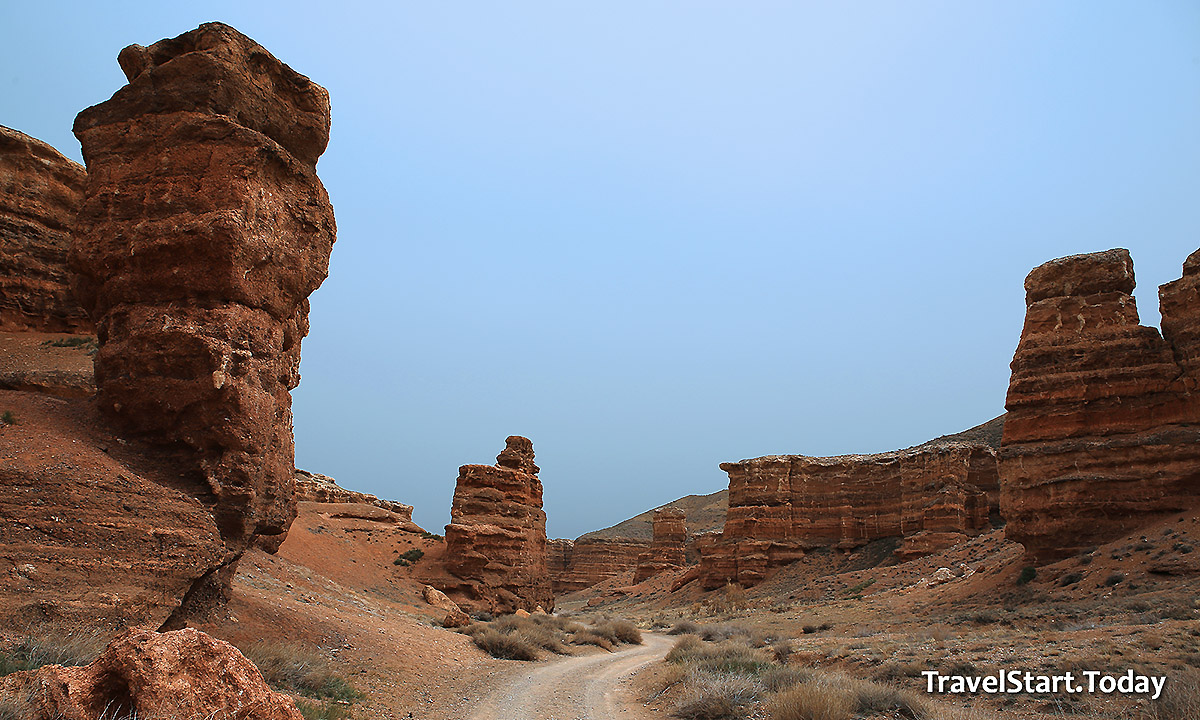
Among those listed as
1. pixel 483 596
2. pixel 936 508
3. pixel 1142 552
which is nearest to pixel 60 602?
pixel 483 596

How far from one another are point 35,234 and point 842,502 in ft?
140

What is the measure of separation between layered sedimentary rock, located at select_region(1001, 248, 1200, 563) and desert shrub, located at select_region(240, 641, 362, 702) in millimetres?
21953

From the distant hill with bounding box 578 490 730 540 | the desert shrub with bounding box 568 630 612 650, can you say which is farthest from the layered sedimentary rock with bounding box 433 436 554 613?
the distant hill with bounding box 578 490 730 540

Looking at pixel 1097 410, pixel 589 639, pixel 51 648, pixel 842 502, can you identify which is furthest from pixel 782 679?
pixel 842 502

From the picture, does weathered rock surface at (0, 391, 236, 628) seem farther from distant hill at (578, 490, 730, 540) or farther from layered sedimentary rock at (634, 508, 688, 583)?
distant hill at (578, 490, 730, 540)

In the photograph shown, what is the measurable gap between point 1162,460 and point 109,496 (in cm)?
2624

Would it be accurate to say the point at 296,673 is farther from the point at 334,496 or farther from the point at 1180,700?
the point at 334,496

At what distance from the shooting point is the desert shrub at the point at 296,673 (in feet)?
26.5

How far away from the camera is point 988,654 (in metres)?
11.2

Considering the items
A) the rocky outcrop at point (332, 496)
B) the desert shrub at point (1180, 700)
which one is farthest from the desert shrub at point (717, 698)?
the rocky outcrop at point (332, 496)

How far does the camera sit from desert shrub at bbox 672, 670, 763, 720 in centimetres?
905

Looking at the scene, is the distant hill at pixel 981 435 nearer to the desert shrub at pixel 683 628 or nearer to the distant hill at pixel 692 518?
the desert shrub at pixel 683 628

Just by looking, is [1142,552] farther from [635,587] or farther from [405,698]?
[635,587]

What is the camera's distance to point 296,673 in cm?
827
